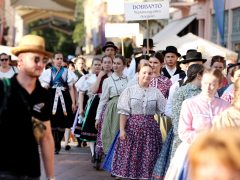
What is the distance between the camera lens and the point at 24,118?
184 inches

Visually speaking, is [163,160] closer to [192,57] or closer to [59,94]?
[192,57]

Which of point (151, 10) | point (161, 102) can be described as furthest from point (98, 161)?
point (151, 10)

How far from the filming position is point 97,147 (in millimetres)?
11398

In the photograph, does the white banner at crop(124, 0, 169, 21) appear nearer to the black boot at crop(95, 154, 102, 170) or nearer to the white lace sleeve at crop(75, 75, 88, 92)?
the white lace sleeve at crop(75, 75, 88, 92)

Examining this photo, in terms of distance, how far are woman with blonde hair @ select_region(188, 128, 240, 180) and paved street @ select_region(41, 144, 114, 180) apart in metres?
8.01

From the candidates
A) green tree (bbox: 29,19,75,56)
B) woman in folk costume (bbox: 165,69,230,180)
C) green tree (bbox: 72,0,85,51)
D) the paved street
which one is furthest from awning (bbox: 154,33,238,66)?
green tree (bbox: 29,19,75,56)

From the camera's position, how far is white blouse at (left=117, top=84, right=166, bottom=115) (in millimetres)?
9195

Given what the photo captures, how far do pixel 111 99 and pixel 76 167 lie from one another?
55.7 inches

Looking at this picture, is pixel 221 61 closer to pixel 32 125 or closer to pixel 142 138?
pixel 142 138

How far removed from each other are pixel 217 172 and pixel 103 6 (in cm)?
5935

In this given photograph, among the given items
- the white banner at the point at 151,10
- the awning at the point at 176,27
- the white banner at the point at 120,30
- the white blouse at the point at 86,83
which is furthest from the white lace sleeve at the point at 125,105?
the awning at the point at 176,27

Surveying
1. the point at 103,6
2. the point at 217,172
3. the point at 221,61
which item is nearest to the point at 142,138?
the point at 221,61

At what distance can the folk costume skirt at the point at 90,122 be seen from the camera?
39.9ft

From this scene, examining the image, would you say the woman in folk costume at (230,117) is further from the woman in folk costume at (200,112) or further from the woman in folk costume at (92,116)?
the woman in folk costume at (92,116)
